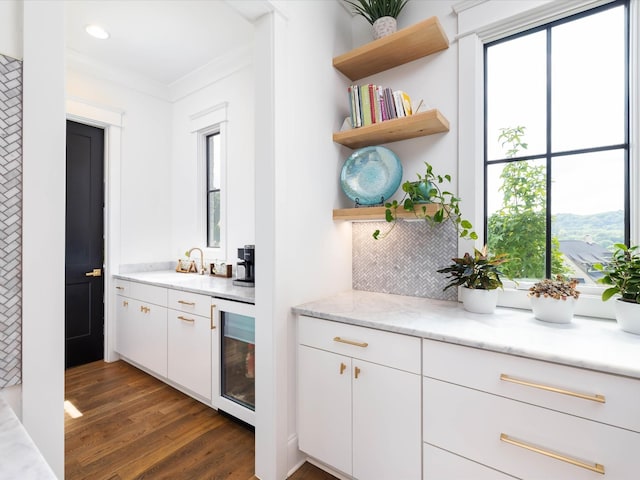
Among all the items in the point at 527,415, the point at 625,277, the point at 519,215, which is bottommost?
the point at 527,415

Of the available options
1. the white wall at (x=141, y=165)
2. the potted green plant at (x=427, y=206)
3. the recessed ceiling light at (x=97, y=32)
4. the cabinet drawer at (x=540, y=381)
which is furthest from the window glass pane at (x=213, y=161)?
the cabinet drawer at (x=540, y=381)

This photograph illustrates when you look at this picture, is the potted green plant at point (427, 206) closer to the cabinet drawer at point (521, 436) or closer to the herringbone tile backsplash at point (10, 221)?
the cabinet drawer at point (521, 436)

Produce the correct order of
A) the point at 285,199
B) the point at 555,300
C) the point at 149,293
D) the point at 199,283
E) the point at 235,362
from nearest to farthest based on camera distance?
the point at 555,300 → the point at 285,199 → the point at 235,362 → the point at 199,283 → the point at 149,293

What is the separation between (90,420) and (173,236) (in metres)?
1.95

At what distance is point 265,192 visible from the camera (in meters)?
1.63

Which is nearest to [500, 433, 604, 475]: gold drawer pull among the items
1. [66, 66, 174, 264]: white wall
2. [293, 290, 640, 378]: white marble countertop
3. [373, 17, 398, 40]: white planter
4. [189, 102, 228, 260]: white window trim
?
[293, 290, 640, 378]: white marble countertop

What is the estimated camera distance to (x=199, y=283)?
2584 millimetres

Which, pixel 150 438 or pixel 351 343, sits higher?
pixel 351 343

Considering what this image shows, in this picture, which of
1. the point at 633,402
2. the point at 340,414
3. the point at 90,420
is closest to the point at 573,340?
the point at 633,402

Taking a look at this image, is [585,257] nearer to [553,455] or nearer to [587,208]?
[587,208]

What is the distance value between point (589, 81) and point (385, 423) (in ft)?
6.44

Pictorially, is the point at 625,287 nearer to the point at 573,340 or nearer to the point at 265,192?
the point at 573,340

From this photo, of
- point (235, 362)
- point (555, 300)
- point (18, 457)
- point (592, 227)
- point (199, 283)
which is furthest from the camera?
point (199, 283)

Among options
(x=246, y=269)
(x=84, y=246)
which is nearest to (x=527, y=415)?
(x=246, y=269)
